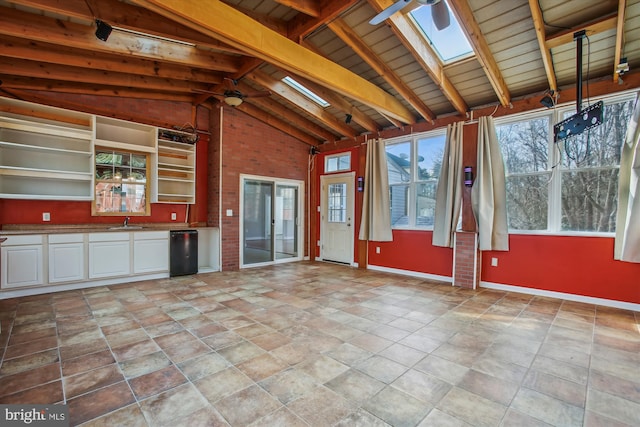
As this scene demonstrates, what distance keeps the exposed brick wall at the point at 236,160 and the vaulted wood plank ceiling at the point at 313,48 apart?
97cm

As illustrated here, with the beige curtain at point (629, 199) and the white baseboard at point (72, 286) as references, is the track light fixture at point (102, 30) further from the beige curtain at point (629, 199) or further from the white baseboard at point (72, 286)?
the beige curtain at point (629, 199)

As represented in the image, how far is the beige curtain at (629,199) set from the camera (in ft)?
11.7

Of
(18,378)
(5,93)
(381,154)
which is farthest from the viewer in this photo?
(381,154)

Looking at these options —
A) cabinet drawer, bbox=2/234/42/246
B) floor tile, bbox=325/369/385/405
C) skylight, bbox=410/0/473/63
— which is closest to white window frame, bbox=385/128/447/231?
skylight, bbox=410/0/473/63

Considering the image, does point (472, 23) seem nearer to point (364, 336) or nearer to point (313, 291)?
point (364, 336)

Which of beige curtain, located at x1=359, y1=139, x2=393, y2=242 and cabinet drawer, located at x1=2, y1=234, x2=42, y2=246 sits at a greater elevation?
beige curtain, located at x1=359, y1=139, x2=393, y2=242

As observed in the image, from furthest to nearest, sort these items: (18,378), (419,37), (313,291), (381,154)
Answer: (381,154), (313,291), (419,37), (18,378)

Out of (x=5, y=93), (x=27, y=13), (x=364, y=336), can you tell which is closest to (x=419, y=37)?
(x=364, y=336)

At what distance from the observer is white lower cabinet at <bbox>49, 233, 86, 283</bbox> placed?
4.26m

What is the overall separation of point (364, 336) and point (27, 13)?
4.94 m

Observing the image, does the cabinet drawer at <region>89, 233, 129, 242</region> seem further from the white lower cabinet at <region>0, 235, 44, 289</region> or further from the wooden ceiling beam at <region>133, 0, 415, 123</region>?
the wooden ceiling beam at <region>133, 0, 415, 123</region>

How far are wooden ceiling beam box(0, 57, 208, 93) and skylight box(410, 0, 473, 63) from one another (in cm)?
381

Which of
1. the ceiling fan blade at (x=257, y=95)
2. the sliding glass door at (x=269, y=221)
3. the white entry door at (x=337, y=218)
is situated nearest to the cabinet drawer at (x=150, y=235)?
the sliding glass door at (x=269, y=221)

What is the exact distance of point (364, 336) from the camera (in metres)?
2.92
